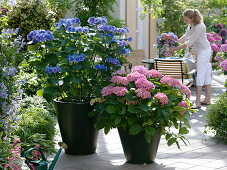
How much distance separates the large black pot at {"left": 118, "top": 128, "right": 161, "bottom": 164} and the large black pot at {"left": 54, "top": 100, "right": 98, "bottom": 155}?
488 millimetres

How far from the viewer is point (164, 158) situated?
5922 mm

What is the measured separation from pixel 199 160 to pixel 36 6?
19.8ft

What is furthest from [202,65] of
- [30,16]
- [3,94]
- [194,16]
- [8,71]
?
[3,94]

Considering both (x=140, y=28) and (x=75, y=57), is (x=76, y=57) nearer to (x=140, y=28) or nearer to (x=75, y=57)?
(x=75, y=57)

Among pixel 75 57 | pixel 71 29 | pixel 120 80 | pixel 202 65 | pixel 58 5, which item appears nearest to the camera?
pixel 120 80

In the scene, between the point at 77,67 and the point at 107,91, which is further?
the point at 77,67

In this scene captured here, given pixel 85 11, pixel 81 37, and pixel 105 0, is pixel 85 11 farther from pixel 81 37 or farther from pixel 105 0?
pixel 81 37

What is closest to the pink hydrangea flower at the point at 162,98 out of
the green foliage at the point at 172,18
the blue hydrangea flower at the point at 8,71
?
the blue hydrangea flower at the point at 8,71

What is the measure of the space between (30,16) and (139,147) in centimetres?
584

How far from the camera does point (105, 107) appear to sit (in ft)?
18.1

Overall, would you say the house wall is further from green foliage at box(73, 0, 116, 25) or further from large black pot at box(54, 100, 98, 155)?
large black pot at box(54, 100, 98, 155)

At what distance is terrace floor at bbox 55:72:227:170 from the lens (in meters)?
5.52

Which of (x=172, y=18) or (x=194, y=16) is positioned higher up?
(x=172, y=18)

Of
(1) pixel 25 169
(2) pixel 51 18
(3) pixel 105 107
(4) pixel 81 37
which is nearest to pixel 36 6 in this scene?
(2) pixel 51 18
